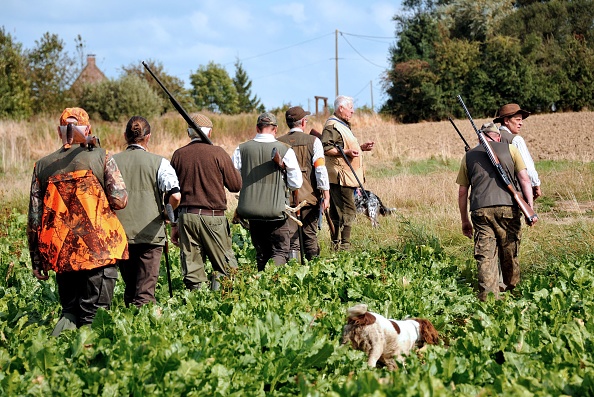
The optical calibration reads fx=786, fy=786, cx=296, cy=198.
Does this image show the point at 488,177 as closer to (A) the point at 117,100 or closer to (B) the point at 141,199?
(B) the point at 141,199

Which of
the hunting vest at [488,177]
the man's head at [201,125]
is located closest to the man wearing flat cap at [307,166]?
the man's head at [201,125]

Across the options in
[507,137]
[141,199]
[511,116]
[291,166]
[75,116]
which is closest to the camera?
[75,116]

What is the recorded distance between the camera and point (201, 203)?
786 cm

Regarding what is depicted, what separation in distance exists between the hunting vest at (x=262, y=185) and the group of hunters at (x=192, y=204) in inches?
0.4

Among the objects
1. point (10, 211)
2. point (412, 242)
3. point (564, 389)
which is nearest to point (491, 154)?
point (412, 242)

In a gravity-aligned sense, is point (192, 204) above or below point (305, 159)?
below

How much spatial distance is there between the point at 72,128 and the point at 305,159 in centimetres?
373

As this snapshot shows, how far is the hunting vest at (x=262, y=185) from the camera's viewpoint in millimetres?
8344

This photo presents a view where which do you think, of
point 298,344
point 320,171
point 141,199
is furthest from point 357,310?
point 320,171

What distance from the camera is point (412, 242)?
1023cm

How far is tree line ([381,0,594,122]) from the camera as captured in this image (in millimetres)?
42094

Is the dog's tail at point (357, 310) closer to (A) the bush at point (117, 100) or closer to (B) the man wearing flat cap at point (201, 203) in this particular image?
(B) the man wearing flat cap at point (201, 203)

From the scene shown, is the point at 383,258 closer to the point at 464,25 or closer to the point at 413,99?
the point at 413,99

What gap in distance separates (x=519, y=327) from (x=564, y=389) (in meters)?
1.61
